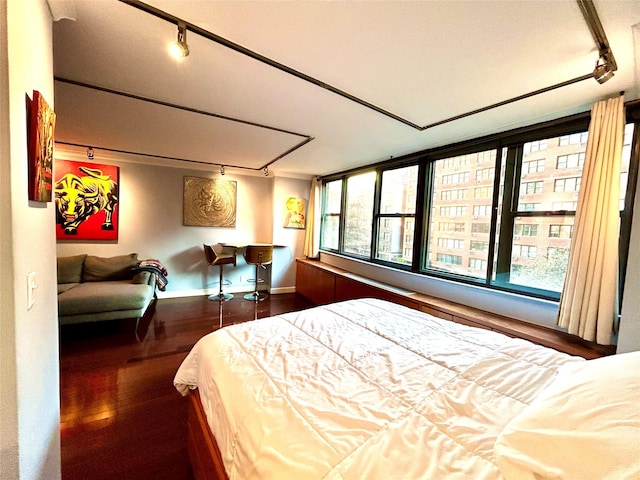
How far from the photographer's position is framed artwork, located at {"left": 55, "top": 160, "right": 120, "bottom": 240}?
13.0 ft

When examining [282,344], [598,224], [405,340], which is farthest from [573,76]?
[282,344]

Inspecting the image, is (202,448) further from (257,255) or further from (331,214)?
(331,214)

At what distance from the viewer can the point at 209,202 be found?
5.02 metres

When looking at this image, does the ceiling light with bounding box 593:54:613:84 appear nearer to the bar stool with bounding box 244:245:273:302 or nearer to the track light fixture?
the track light fixture

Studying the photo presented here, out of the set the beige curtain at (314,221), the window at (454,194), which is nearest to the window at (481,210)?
the window at (454,194)

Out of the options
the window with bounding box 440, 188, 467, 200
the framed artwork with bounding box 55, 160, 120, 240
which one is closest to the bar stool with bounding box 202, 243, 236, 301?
the framed artwork with bounding box 55, 160, 120, 240

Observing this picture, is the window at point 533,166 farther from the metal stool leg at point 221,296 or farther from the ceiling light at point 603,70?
the metal stool leg at point 221,296

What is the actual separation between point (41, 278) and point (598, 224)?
10.6ft

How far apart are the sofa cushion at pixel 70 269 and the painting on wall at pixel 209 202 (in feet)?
5.26

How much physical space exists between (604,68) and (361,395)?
6.95 feet

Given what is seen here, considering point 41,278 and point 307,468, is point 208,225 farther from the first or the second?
point 307,468

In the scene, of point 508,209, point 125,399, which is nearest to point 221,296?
point 125,399

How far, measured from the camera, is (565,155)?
225cm

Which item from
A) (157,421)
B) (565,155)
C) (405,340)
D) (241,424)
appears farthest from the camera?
(565,155)
